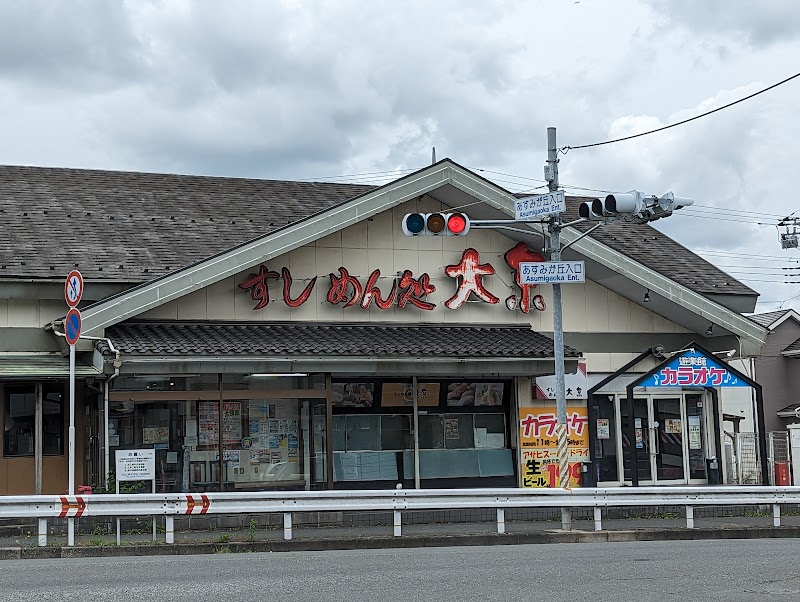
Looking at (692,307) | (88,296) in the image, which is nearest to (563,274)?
(692,307)

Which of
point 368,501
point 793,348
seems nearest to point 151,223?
point 368,501

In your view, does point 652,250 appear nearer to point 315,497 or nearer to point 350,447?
point 350,447

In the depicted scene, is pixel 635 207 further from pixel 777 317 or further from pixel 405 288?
pixel 777 317

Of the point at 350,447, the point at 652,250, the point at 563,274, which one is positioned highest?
the point at 652,250

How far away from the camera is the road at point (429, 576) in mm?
10203

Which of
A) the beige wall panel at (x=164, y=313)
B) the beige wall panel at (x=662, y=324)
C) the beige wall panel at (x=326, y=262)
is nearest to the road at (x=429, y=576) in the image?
the beige wall panel at (x=164, y=313)

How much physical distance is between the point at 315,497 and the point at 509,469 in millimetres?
6136

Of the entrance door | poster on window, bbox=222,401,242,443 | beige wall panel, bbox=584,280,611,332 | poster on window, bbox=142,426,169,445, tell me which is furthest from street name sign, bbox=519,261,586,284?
poster on window, bbox=142,426,169,445

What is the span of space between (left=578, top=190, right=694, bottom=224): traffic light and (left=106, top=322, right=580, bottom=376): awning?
4100 mm

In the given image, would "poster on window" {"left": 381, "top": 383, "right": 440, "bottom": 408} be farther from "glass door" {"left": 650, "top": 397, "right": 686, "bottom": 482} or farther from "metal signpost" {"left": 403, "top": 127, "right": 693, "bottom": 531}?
"glass door" {"left": 650, "top": 397, "right": 686, "bottom": 482}

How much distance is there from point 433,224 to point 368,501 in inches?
169

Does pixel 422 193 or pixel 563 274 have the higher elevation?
pixel 422 193

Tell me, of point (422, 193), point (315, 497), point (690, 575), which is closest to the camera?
point (690, 575)

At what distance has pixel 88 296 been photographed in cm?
1845
